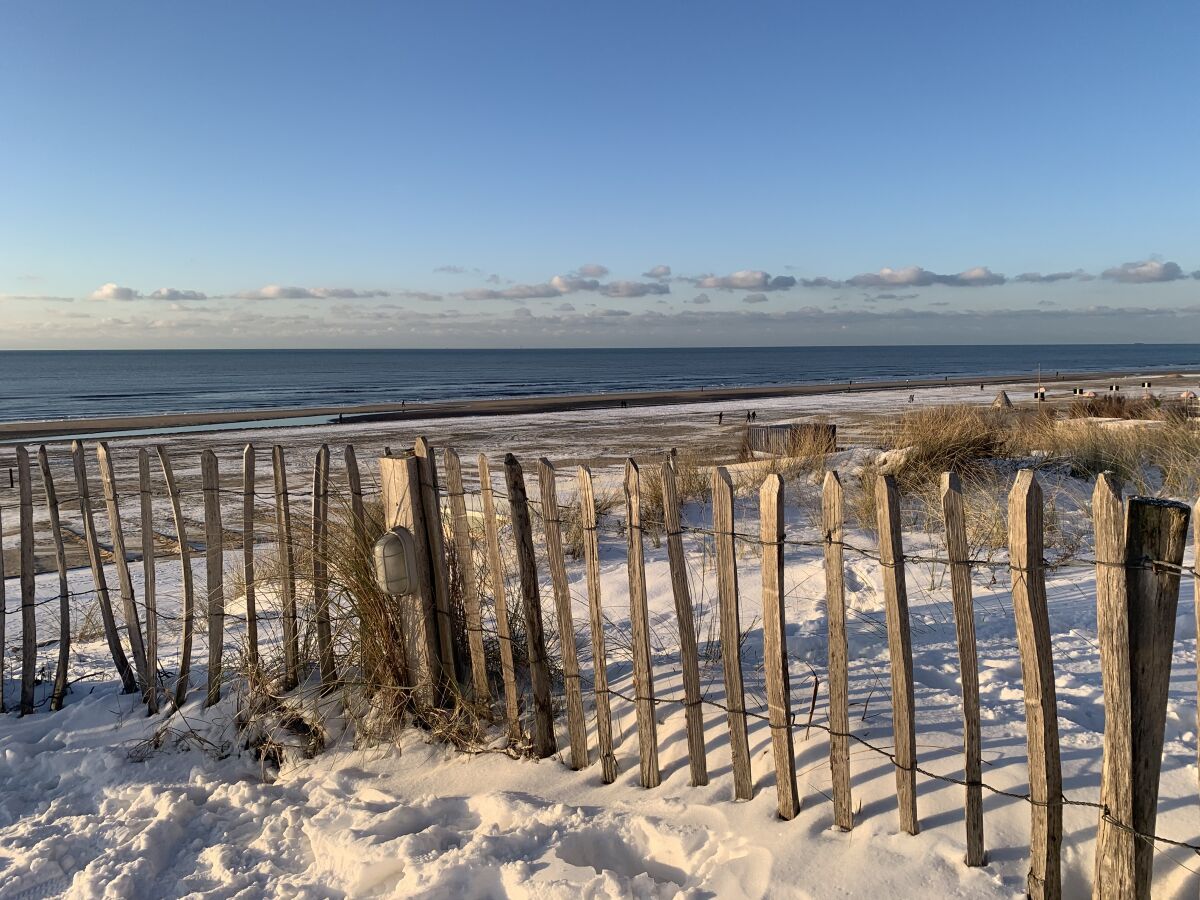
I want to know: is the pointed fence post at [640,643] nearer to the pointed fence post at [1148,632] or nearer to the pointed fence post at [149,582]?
the pointed fence post at [1148,632]

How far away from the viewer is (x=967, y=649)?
7.98 ft

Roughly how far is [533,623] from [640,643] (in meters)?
0.50

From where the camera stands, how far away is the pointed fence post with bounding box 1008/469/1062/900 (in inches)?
89.4

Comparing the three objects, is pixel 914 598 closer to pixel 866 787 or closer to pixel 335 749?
pixel 866 787

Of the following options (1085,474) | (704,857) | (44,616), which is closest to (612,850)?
(704,857)

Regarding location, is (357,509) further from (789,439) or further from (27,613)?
(789,439)

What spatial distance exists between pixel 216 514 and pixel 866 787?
11.0 ft

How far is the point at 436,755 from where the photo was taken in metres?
3.63

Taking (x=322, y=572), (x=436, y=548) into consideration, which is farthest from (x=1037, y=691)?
(x=322, y=572)

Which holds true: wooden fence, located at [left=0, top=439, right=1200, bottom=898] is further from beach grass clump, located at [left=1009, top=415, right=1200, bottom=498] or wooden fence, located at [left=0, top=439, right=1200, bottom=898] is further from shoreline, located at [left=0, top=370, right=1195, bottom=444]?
shoreline, located at [left=0, top=370, right=1195, bottom=444]

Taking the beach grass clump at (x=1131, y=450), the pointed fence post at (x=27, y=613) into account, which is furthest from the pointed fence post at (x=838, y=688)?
the beach grass clump at (x=1131, y=450)

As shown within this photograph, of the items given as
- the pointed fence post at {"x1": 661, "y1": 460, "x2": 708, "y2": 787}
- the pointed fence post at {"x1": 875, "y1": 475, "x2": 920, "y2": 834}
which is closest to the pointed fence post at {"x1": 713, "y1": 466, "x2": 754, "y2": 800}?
the pointed fence post at {"x1": 661, "y1": 460, "x2": 708, "y2": 787}

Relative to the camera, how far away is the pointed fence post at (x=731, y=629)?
285cm

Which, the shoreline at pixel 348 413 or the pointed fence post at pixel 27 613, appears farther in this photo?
the shoreline at pixel 348 413
